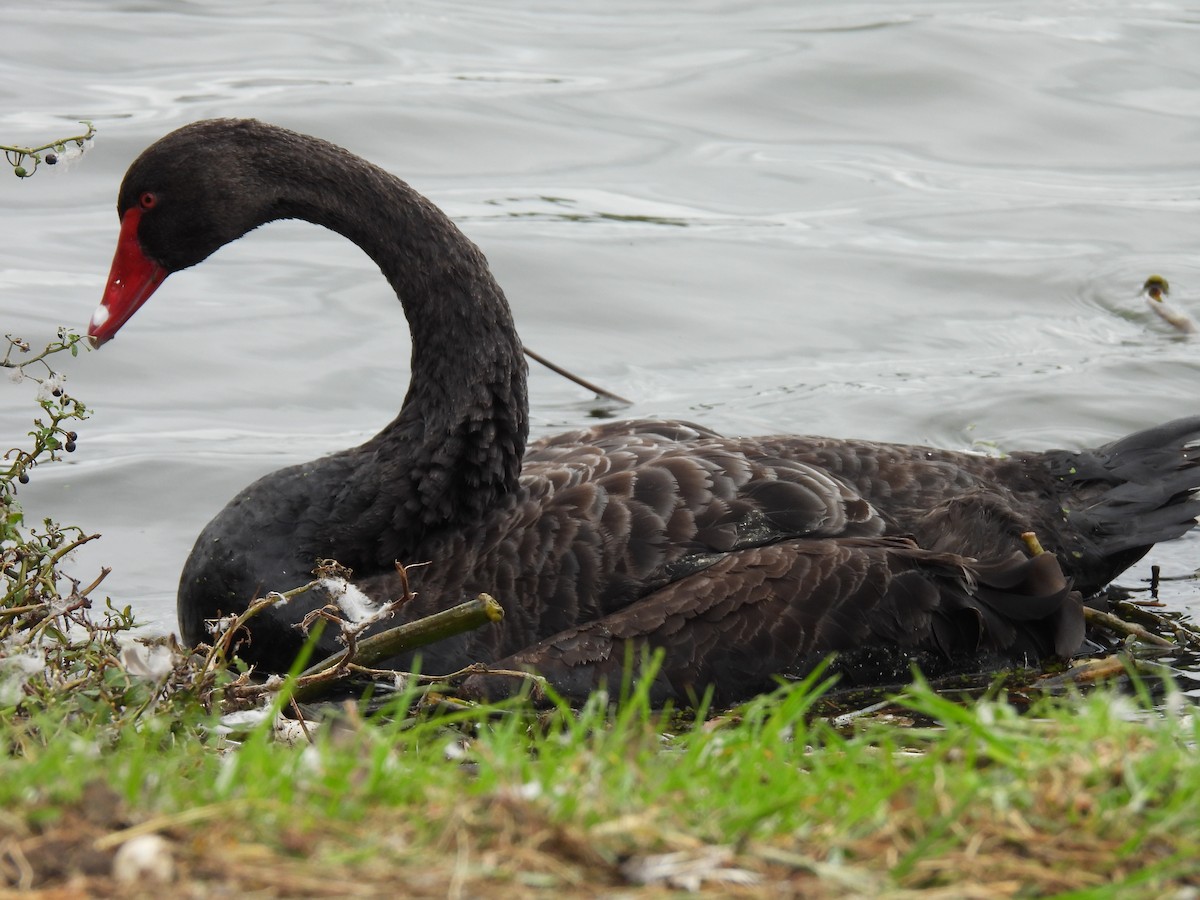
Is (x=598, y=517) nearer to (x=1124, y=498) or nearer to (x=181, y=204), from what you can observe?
(x=181, y=204)

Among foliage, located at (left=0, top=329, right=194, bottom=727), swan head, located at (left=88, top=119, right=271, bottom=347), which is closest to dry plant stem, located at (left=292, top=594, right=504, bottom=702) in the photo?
foliage, located at (left=0, top=329, right=194, bottom=727)

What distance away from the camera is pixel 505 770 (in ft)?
9.29

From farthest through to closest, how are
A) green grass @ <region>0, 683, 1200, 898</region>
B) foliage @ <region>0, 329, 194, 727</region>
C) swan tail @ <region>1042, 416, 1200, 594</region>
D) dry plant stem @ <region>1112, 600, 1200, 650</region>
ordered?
dry plant stem @ <region>1112, 600, 1200, 650</region> < swan tail @ <region>1042, 416, 1200, 594</region> < foliage @ <region>0, 329, 194, 727</region> < green grass @ <region>0, 683, 1200, 898</region>

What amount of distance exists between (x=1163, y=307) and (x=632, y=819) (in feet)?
27.2

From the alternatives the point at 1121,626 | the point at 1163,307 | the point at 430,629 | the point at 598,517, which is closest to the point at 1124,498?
the point at 1121,626

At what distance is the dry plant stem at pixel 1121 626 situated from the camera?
6.25 meters

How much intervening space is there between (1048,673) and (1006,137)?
26.5 ft

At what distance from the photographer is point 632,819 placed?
2.68 meters

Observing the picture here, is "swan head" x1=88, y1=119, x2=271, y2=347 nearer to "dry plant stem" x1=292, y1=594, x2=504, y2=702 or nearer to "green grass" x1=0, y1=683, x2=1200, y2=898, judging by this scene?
"dry plant stem" x1=292, y1=594, x2=504, y2=702

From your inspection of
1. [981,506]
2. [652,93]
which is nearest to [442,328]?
[981,506]

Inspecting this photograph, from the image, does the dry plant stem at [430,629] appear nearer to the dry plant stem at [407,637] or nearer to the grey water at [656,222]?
the dry plant stem at [407,637]

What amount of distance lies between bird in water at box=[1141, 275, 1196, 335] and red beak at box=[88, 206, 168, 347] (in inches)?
248

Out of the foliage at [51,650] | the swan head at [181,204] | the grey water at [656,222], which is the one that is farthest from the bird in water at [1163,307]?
the foliage at [51,650]

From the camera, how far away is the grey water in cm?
905
